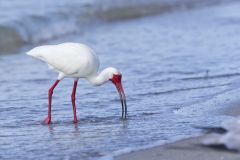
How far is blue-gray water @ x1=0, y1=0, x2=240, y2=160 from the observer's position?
7.15m

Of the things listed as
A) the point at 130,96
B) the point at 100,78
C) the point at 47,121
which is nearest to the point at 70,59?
the point at 100,78

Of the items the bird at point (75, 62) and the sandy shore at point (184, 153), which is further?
the bird at point (75, 62)

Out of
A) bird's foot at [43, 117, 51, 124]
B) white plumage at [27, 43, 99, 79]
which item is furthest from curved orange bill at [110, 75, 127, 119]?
bird's foot at [43, 117, 51, 124]

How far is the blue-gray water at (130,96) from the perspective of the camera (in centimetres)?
715

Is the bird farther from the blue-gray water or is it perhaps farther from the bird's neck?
the blue-gray water

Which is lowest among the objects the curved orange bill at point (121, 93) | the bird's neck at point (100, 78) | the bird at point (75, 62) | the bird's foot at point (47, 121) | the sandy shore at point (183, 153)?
the sandy shore at point (183, 153)

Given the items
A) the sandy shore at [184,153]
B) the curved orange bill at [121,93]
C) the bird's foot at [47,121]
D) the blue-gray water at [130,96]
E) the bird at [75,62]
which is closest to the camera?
the sandy shore at [184,153]

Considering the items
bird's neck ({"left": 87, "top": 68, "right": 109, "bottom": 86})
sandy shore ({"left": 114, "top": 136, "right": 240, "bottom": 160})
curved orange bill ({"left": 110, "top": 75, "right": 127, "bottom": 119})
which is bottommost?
sandy shore ({"left": 114, "top": 136, "right": 240, "bottom": 160})

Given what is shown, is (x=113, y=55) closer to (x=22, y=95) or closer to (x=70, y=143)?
(x=22, y=95)

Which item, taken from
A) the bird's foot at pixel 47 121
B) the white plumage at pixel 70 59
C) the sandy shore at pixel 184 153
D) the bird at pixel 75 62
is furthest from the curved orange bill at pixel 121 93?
the sandy shore at pixel 184 153

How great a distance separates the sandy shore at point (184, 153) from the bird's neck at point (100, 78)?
1.99 metres

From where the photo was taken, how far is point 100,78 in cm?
870

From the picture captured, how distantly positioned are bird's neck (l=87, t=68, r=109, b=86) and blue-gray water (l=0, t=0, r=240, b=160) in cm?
26

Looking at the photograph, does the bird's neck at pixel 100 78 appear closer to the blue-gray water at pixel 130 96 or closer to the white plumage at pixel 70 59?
the white plumage at pixel 70 59
